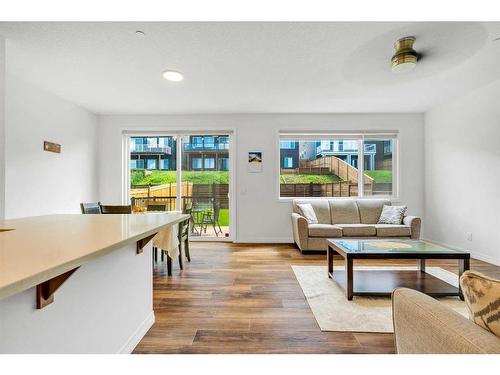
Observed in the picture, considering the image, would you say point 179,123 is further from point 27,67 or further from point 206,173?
point 27,67

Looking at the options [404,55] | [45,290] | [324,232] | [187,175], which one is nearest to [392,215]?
[324,232]

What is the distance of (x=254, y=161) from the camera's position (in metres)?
5.13

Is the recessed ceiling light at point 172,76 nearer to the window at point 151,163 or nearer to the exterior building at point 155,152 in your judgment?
the exterior building at point 155,152

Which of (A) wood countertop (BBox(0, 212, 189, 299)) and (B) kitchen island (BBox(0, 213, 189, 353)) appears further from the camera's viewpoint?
(B) kitchen island (BBox(0, 213, 189, 353))

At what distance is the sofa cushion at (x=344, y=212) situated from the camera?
4.75 m

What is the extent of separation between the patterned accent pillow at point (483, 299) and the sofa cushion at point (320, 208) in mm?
3802

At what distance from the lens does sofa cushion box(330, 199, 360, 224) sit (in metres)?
4.75

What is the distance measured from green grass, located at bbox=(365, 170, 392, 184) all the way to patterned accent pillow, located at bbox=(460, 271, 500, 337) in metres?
4.67

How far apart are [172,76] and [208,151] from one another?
6.79 feet

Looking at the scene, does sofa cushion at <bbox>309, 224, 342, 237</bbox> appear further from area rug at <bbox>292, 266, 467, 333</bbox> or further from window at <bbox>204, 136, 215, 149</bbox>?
window at <bbox>204, 136, 215, 149</bbox>

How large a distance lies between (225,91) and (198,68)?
0.81 metres

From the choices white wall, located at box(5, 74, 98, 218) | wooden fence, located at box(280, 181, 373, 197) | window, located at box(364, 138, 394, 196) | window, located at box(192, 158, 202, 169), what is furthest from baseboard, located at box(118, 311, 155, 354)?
window, located at box(364, 138, 394, 196)

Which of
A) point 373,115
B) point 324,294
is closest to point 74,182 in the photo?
point 324,294

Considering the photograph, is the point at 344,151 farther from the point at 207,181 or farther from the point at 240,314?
the point at 240,314
